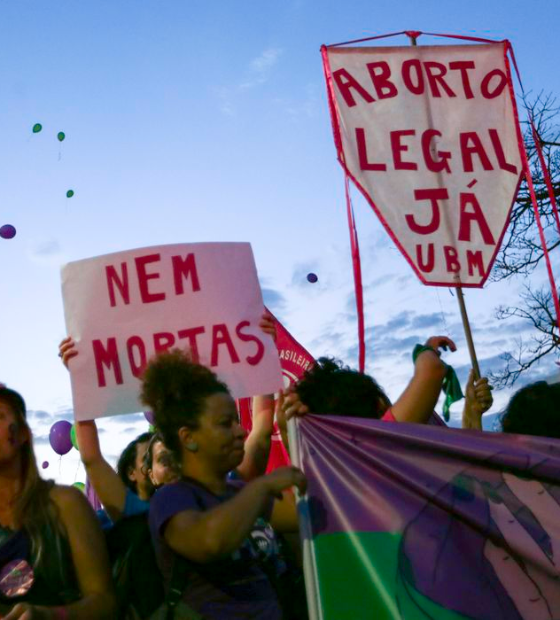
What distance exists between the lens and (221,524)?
227 cm

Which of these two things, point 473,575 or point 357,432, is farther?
point 357,432

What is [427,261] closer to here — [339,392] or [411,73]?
[411,73]

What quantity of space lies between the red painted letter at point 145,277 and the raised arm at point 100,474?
1.59 feet

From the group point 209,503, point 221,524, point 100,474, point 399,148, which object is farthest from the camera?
point 399,148

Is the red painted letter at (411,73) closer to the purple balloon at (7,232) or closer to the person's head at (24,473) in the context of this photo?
the person's head at (24,473)

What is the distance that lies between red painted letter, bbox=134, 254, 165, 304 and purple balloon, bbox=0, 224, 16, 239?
18.3ft

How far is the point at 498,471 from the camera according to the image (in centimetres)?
276

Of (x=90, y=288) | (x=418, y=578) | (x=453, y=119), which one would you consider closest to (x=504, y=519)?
(x=418, y=578)

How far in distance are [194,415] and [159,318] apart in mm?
782

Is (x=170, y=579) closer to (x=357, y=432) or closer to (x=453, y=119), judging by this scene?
(x=357, y=432)

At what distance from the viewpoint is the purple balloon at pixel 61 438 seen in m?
10.2

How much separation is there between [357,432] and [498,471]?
16.5 inches

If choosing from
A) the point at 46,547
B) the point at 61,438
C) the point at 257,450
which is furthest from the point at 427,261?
the point at 61,438

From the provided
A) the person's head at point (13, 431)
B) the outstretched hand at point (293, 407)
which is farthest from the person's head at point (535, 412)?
the person's head at point (13, 431)
